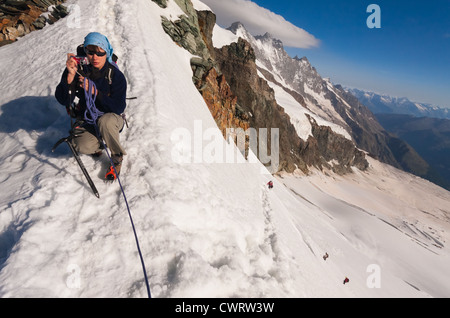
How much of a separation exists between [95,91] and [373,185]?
135 meters

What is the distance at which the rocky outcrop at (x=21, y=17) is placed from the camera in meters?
14.2

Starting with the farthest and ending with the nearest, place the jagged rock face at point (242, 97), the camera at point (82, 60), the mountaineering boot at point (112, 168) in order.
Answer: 1. the jagged rock face at point (242, 97)
2. the mountaineering boot at point (112, 168)
3. the camera at point (82, 60)

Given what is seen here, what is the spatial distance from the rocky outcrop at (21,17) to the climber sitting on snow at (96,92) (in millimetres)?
15523

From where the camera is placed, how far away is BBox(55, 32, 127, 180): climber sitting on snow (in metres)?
4.16

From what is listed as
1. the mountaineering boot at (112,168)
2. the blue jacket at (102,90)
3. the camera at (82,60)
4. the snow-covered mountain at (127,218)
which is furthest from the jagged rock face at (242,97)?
→ the mountaineering boot at (112,168)

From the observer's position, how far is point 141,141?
598 centimetres

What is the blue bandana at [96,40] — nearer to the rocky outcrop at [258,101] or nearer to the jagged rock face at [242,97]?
the jagged rock face at [242,97]

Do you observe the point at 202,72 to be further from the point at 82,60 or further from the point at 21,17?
the point at 82,60

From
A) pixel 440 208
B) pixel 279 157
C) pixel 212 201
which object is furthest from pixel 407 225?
pixel 212 201

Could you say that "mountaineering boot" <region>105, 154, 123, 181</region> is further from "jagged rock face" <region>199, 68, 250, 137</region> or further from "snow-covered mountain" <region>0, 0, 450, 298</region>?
"jagged rock face" <region>199, 68, 250, 137</region>

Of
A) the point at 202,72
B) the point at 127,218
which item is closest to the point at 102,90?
the point at 127,218

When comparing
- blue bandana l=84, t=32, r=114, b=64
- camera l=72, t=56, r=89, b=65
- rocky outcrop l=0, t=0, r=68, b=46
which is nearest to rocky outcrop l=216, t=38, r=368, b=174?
rocky outcrop l=0, t=0, r=68, b=46

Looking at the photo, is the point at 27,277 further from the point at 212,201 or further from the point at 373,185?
the point at 373,185

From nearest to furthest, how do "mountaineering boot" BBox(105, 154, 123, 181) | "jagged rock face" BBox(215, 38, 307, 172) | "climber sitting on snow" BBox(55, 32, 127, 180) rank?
"climber sitting on snow" BBox(55, 32, 127, 180) → "mountaineering boot" BBox(105, 154, 123, 181) → "jagged rock face" BBox(215, 38, 307, 172)
